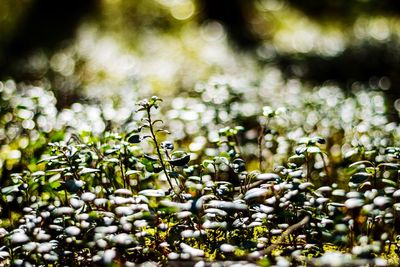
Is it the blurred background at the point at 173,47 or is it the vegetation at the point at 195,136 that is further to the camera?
the blurred background at the point at 173,47

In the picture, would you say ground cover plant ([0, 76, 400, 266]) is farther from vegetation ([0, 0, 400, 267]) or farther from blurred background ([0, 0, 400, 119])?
blurred background ([0, 0, 400, 119])

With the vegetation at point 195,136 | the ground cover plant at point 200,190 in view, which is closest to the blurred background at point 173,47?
the vegetation at point 195,136

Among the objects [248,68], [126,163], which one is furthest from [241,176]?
[248,68]

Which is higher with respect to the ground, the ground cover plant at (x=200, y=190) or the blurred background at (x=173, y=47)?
the blurred background at (x=173, y=47)

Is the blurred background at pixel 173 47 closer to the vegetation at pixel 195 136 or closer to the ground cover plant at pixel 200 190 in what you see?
the vegetation at pixel 195 136

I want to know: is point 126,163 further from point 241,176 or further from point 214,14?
point 214,14

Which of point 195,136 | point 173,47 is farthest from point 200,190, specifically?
point 173,47
